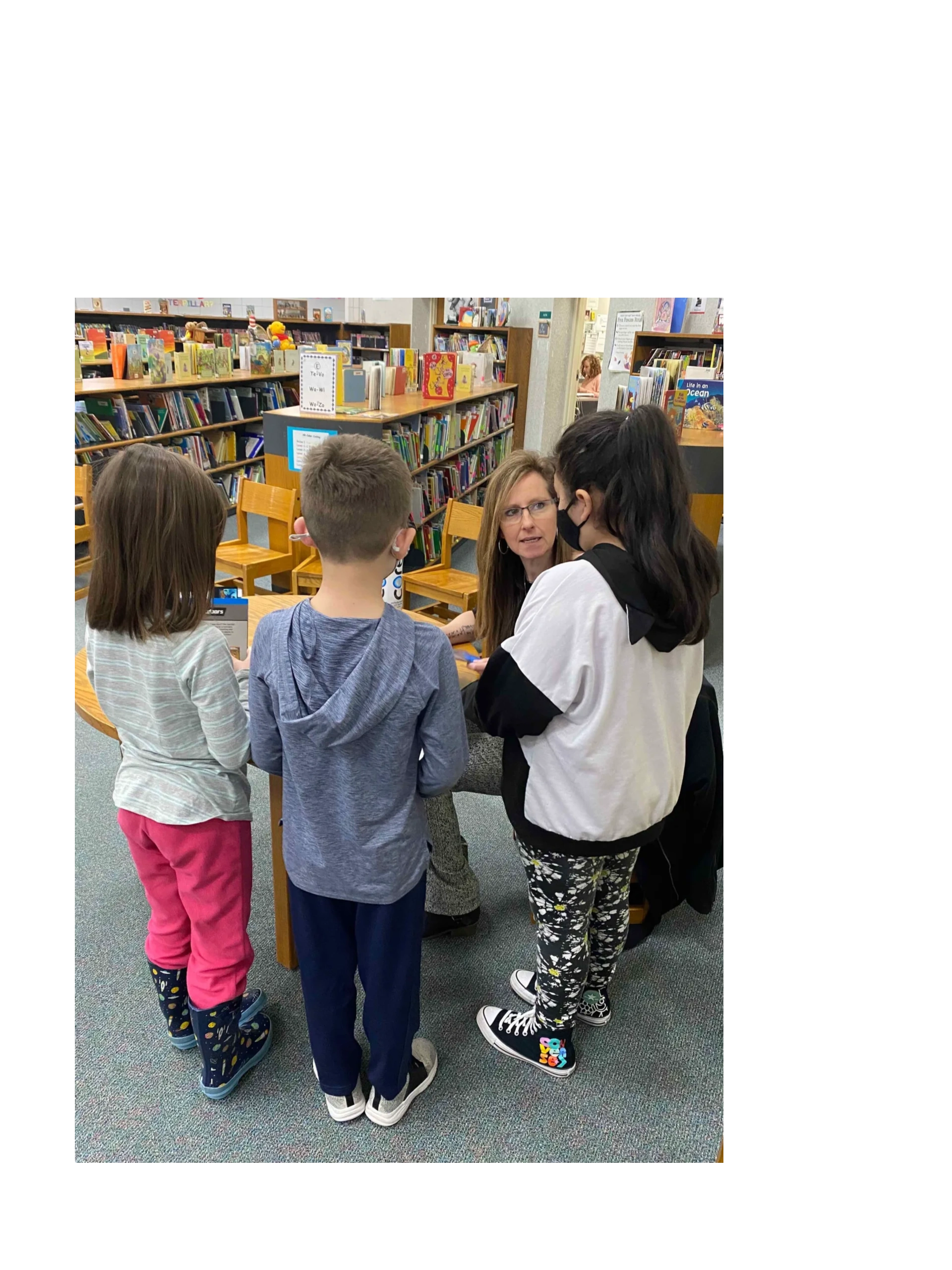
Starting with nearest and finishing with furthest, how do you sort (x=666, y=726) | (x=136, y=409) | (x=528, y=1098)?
(x=666, y=726)
(x=528, y=1098)
(x=136, y=409)

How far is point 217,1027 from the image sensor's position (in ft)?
4.99

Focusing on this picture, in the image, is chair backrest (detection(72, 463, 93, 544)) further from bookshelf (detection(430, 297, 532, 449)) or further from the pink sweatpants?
bookshelf (detection(430, 297, 532, 449))

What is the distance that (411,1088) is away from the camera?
1580 millimetres

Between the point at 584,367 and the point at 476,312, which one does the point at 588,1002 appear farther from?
the point at 584,367

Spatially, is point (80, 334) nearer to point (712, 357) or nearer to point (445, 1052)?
point (712, 357)

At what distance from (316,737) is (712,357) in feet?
17.7

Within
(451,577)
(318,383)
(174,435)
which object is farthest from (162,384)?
(451,577)

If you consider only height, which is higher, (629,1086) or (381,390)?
(381,390)

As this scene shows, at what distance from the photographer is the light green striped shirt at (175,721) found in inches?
50.1

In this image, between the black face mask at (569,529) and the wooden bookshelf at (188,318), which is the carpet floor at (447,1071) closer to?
the black face mask at (569,529)

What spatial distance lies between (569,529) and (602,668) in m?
0.28

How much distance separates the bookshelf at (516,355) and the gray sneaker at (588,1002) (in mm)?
5882

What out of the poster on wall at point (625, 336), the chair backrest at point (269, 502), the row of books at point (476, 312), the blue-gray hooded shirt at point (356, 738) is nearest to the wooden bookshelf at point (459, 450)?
the chair backrest at point (269, 502)
